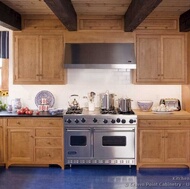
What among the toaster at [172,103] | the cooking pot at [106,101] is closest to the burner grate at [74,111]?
the cooking pot at [106,101]

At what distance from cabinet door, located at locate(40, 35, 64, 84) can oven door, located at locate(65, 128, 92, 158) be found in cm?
95

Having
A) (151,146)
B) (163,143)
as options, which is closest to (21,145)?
(151,146)

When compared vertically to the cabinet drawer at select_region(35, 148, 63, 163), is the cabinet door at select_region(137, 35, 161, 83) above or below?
above

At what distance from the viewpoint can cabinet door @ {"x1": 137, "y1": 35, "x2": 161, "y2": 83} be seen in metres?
4.85

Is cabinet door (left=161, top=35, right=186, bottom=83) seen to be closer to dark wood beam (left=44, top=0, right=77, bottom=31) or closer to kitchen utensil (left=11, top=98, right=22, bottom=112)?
dark wood beam (left=44, top=0, right=77, bottom=31)

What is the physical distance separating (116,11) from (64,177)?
9.03 ft

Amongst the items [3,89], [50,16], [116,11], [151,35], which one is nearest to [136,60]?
[151,35]

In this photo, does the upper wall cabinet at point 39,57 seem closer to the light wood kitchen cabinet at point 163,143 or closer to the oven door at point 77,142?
the oven door at point 77,142

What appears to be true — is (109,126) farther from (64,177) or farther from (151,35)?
(151,35)

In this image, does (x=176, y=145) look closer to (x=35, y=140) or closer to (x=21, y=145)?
(x=35, y=140)

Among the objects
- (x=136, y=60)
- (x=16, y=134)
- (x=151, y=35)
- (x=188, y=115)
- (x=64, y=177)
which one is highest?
(x=151, y=35)

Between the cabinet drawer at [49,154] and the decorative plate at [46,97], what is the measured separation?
93 centimetres

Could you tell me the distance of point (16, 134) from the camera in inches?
181

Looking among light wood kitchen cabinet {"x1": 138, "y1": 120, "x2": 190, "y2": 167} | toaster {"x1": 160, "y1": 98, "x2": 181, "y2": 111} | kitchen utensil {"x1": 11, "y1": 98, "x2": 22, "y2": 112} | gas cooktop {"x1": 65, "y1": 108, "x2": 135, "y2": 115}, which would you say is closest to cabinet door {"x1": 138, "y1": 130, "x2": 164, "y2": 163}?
light wood kitchen cabinet {"x1": 138, "y1": 120, "x2": 190, "y2": 167}
